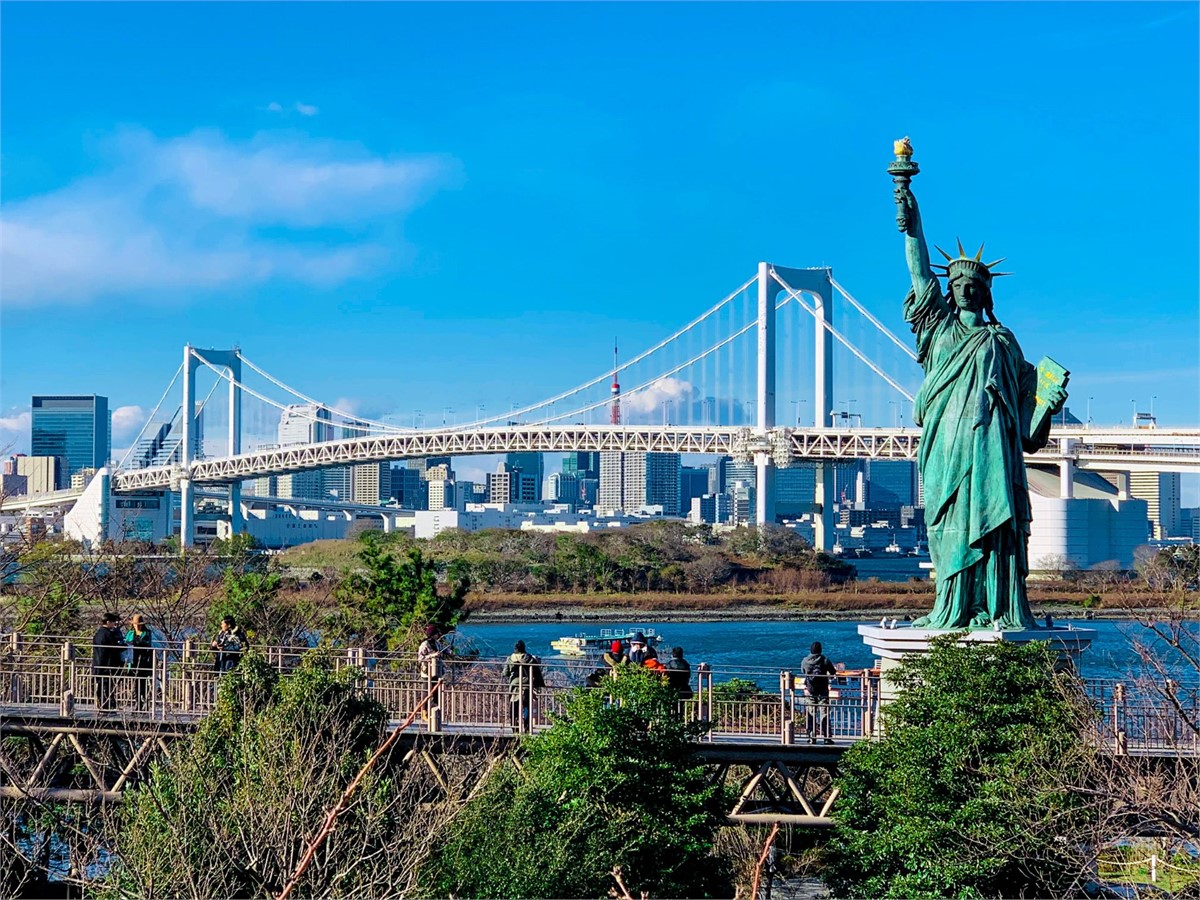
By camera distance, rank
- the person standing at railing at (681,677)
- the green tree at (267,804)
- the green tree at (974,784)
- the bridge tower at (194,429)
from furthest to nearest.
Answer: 1. the bridge tower at (194,429)
2. the person standing at railing at (681,677)
3. the green tree at (974,784)
4. the green tree at (267,804)

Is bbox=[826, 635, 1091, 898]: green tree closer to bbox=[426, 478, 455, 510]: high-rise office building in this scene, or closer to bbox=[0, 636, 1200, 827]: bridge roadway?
bbox=[0, 636, 1200, 827]: bridge roadway

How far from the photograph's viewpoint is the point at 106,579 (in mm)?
31656

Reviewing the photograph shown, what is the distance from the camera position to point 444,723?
551 inches

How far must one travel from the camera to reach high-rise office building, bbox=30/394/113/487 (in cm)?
18488

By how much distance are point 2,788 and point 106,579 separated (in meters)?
18.4

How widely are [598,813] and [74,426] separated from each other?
187144 mm

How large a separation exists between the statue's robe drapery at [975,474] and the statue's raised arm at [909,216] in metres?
0.12

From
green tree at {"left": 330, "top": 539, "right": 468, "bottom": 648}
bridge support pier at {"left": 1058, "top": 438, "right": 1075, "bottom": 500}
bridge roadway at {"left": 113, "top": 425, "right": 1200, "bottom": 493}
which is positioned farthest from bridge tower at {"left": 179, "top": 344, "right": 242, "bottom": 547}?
green tree at {"left": 330, "top": 539, "right": 468, "bottom": 648}

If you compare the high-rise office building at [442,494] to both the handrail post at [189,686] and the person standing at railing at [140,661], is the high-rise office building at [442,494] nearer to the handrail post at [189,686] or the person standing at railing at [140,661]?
the person standing at railing at [140,661]

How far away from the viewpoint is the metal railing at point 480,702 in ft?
43.4

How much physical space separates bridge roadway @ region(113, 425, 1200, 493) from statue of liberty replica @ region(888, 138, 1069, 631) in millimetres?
49098

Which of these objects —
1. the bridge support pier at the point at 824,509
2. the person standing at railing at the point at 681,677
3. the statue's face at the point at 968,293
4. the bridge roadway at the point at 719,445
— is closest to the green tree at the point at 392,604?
the person standing at railing at the point at 681,677

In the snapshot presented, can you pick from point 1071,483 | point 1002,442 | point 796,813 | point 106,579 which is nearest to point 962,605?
point 1002,442

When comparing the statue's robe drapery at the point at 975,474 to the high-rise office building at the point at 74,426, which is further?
the high-rise office building at the point at 74,426
